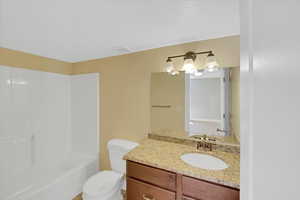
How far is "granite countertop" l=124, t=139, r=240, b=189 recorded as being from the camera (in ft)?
3.03

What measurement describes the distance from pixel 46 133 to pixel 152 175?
6.31 ft

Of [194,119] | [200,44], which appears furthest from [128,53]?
[194,119]

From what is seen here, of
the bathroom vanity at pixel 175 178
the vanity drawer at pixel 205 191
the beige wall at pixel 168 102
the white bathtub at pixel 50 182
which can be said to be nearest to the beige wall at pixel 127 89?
the beige wall at pixel 168 102

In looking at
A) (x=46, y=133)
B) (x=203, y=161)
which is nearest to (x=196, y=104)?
(x=203, y=161)

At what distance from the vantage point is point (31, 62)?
1945mm

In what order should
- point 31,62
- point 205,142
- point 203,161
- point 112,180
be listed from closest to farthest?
point 203,161
point 205,142
point 112,180
point 31,62

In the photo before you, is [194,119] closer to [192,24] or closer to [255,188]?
[192,24]

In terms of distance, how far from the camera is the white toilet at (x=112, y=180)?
1480 millimetres

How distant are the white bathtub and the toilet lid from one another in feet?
1.24

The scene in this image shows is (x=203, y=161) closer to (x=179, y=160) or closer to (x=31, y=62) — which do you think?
(x=179, y=160)

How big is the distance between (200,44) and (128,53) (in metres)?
0.98

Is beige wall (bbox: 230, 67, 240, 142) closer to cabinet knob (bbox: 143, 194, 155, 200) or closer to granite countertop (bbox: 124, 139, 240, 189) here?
granite countertop (bbox: 124, 139, 240, 189)

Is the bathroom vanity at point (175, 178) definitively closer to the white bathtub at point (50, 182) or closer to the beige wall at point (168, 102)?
the beige wall at point (168, 102)

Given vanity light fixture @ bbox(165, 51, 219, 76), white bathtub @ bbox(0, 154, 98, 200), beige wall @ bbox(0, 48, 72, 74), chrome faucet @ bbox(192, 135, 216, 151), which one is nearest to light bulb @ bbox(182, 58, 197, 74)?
vanity light fixture @ bbox(165, 51, 219, 76)
